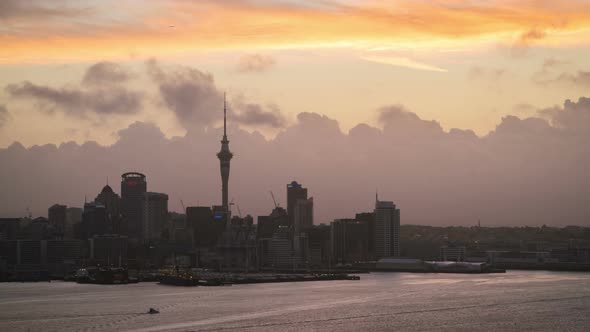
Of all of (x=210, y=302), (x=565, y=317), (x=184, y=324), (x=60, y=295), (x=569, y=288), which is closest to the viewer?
(x=184, y=324)

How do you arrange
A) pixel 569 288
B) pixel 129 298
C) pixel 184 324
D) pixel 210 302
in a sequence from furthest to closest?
pixel 569 288 → pixel 129 298 → pixel 210 302 → pixel 184 324

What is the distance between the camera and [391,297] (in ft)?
477

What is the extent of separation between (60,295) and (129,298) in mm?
20036

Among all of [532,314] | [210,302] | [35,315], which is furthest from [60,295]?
[532,314]

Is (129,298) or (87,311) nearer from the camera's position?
(87,311)

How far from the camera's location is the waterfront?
9856 centimetres

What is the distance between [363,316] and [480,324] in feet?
47.7

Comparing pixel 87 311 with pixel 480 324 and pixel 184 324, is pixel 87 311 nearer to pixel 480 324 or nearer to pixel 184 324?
pixel 184 324

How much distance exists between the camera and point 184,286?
7530 inches

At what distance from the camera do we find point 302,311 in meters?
116

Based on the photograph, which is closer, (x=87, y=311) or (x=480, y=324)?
(x=480, y=324)

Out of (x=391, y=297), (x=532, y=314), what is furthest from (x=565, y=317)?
(x=391, y=297)

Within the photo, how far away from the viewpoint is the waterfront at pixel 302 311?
323 feet

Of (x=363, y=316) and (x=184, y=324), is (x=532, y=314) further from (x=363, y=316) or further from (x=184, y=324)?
(x=184, y=324)
